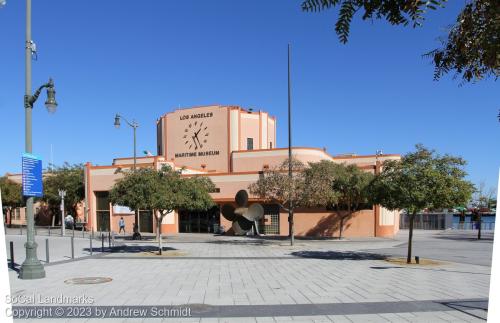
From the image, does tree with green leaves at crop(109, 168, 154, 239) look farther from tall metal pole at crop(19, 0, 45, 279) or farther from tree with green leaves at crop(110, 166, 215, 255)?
tall metal pole at crop(19, 0, 45, 279)

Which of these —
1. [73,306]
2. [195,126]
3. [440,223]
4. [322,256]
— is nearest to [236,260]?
[322,256]

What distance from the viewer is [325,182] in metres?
29.5

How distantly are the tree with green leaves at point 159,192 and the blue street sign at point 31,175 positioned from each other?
22.5ft

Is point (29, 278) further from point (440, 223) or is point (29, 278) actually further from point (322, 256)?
point (440, 223)

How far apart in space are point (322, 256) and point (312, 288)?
949cm

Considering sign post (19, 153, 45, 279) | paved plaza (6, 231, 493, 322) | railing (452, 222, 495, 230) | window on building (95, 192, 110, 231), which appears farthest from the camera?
railing (452, 222, 495, 230)

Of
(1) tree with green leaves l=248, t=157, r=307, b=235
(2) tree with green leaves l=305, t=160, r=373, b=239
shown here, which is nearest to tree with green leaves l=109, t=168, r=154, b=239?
(1) tree with green leaves l=248, t=157, r=307, b=235

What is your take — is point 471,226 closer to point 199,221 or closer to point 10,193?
point 199,221

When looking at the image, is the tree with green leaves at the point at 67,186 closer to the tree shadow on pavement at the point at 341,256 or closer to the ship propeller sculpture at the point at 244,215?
the ship propeller sculpture at the point at 244,215

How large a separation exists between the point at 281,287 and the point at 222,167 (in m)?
34.9

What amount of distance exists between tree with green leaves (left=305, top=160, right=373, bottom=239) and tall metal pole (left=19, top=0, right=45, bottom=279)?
58.1 ft

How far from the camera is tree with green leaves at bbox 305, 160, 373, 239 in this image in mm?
28906

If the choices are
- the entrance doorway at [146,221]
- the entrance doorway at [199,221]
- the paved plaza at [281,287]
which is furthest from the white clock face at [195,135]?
the paved plaza at [281,287]

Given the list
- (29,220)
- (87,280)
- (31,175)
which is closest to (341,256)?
(87,280)
